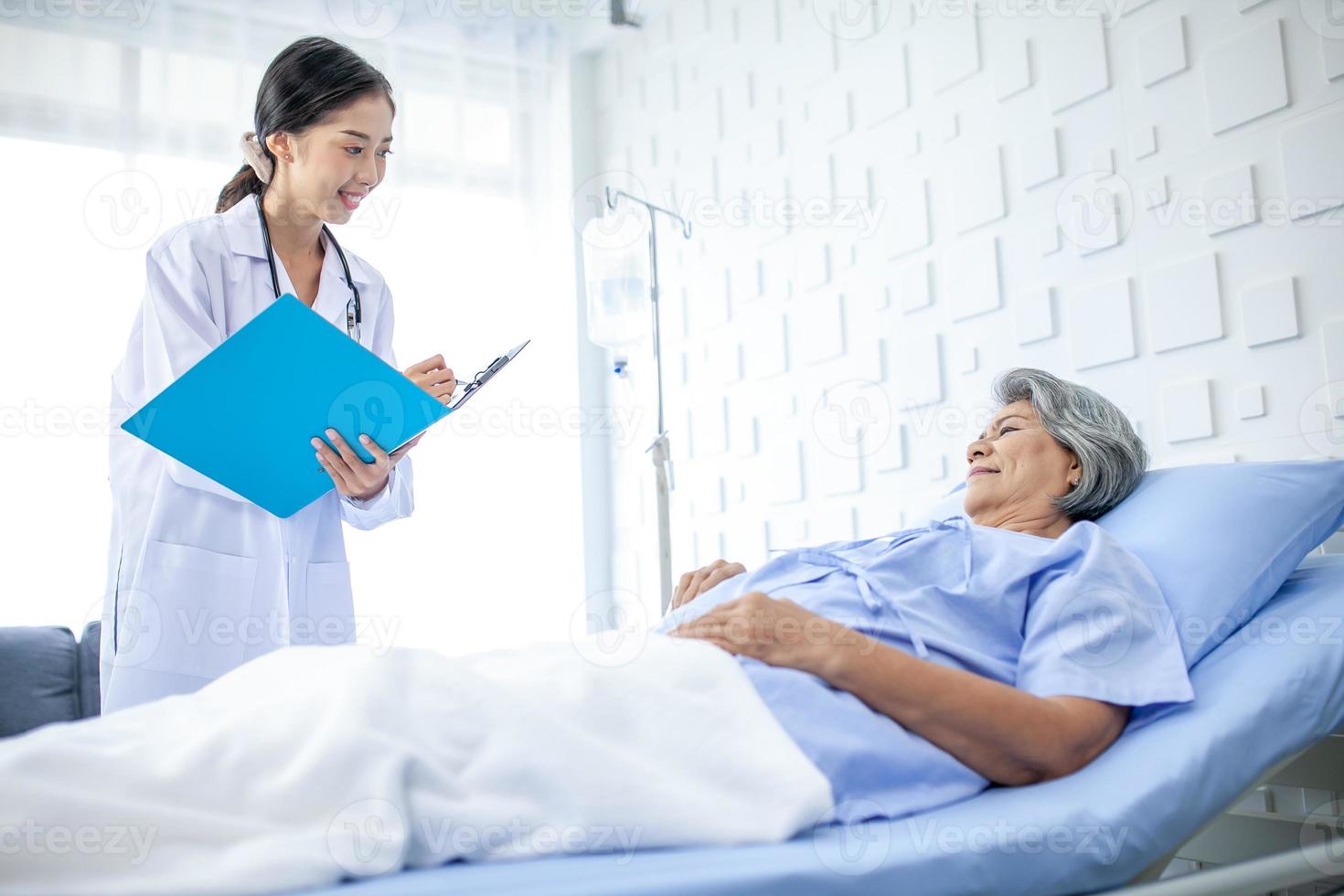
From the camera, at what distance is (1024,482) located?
5.93ft

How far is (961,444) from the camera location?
258cm

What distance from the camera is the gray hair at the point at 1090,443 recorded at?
1.80 meters

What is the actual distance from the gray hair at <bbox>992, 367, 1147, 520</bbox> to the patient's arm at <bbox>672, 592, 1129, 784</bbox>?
575mm

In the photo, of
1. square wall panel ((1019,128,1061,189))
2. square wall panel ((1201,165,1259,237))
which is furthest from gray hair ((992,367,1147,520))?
square wall panel ((1019,128,1061,189))

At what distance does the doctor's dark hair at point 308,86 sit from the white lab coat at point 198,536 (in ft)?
0.57

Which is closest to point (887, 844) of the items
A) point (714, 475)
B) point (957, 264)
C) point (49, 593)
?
point (957, 264)

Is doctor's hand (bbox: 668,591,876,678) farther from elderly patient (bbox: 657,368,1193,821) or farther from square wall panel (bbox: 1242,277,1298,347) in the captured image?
square wall panel (bbox: 1242,277,1298,347)

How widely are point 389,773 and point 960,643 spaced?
826 mm

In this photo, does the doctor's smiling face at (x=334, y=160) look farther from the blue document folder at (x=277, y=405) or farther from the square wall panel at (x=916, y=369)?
the square wall panel at (x=916, y=369)

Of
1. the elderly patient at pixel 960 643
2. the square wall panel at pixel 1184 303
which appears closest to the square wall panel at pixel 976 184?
the square wall panel at pixel 1184 303

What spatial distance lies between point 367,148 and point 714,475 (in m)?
1.77

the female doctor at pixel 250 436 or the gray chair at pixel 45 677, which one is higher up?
the female doctor at pixel 250 436

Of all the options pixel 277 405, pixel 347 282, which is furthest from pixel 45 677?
pixel 277 405

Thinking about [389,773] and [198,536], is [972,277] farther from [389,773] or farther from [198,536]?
[389,773]
